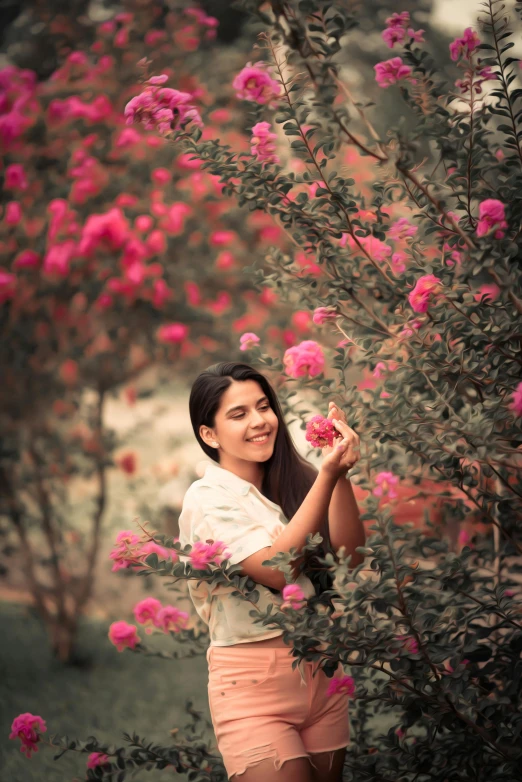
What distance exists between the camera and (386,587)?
1.69 meters

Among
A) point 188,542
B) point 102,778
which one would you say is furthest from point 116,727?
point 188,542

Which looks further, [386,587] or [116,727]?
[116,727]

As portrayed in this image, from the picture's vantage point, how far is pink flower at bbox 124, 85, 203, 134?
187 cm

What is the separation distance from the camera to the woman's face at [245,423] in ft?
6.27

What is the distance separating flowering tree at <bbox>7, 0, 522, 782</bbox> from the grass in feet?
5.28

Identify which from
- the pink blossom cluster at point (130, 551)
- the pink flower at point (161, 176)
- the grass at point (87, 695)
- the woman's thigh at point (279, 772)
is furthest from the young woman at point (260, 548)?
the pink flower at point (161, 176)

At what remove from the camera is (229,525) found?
179 cm

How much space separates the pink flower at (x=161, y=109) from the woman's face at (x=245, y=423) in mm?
592

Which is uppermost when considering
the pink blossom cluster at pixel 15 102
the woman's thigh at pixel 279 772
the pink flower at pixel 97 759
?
the pink blossom cluster at pixel 15 102

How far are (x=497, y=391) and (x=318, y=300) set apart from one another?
50 cm

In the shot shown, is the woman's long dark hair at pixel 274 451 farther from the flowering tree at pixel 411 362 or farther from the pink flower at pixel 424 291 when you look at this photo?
the pink flower at pixel 424 291

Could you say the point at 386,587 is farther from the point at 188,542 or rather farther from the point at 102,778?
the point at 102,778

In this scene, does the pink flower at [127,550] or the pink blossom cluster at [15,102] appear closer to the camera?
the pink flower at [127,550]

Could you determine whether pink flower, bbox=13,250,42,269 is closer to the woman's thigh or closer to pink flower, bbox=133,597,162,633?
pink flower, bbox=133,597,162,633
